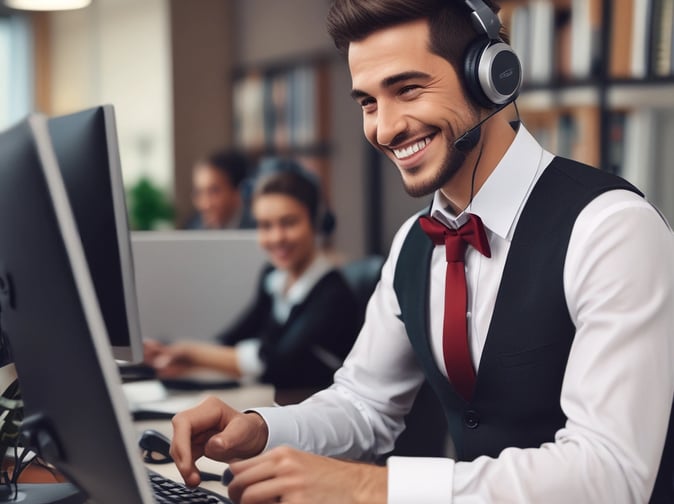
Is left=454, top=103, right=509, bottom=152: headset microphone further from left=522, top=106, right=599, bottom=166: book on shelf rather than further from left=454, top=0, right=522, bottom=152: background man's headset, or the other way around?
left=522, top=106, right=599, bottom=166: book on shelf

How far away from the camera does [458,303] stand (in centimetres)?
114

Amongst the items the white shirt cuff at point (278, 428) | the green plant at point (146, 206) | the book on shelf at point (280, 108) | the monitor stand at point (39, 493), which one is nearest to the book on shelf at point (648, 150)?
the white shirt cuff at point (278, 428)

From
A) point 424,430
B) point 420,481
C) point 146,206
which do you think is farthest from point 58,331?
point 146,206

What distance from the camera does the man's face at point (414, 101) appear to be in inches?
42.6

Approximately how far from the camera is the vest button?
1.11 m

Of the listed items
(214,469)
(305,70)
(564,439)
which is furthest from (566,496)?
(305,70)

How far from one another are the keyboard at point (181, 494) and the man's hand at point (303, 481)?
68mm

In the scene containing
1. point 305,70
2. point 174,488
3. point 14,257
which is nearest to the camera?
point 14,257

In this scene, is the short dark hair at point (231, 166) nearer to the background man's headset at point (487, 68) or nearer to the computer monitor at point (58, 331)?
the background man's headset at point (487, 68)

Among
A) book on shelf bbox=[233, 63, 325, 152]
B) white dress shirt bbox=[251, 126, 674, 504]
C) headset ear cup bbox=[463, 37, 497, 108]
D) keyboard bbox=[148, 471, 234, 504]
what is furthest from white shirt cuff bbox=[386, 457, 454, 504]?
book on shelf bbox=[233, 63, 325, 152]

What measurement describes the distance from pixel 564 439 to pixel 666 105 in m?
1.73

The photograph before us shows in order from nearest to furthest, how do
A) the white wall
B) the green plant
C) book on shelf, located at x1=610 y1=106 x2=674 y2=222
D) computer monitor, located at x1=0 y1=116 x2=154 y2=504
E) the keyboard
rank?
computer monitor, located at x1=0 y1=116 x2=154 y2=504
the keyboard
book on shelf, located at x1=610 y1=106 x2=674 y2=222
the green plant
the white wall

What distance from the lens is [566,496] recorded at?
2.80ft

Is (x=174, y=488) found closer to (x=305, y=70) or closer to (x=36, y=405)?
(x=36, y=405)
